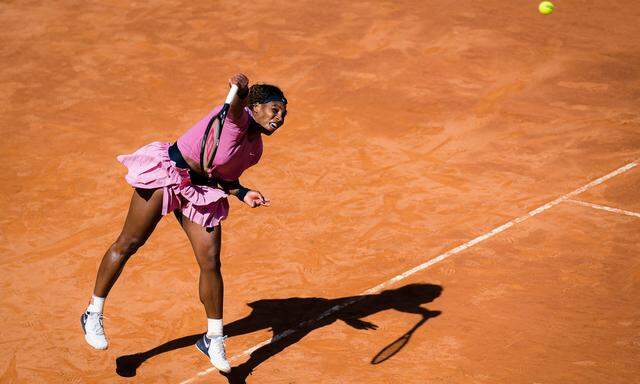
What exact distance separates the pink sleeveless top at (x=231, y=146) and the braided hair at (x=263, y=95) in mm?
85

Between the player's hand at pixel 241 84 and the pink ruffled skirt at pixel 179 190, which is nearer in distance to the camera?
the player's hand at pixel 241 84

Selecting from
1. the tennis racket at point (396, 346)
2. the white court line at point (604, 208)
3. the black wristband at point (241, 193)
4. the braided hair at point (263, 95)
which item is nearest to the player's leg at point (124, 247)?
the black wristband at point (241, 193)

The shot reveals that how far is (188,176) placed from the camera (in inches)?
237

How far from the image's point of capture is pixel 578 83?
500 inches

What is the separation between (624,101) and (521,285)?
5.50 m

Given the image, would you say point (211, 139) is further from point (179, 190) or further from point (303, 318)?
point (303, 318)

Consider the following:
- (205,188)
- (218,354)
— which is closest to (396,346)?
(218,354)

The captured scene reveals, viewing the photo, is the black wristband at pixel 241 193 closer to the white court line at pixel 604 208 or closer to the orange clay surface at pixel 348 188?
the orange clay surface at pixel 348 188

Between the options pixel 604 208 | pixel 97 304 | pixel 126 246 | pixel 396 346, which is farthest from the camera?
pixel 604 208

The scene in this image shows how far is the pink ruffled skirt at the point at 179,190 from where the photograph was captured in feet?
19.5

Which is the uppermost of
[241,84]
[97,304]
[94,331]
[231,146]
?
[241,84]

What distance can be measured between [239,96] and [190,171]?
763 mm

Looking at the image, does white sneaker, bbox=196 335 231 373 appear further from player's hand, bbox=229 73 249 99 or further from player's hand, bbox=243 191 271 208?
player's hand, bbox=229 73 249 99

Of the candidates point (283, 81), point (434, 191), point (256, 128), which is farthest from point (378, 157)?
point (256, 128)
